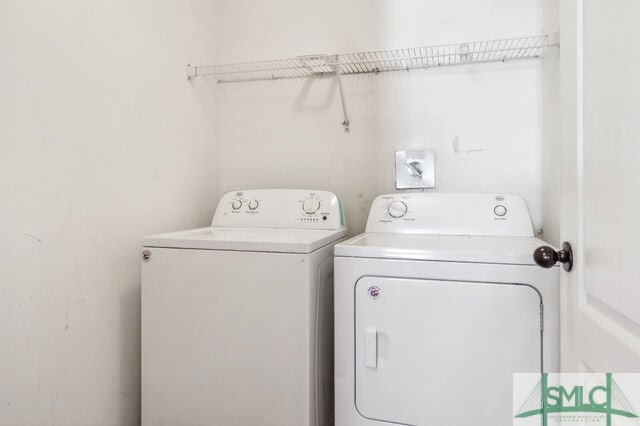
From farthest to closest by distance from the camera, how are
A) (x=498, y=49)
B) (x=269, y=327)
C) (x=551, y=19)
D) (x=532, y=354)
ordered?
(x=498, y=49) → (x=551, y=19) → (x=269, y=327) → (x=532, y=354)

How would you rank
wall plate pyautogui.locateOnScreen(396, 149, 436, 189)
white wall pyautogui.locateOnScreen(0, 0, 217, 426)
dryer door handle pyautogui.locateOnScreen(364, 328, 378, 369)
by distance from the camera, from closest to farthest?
white wall pyautogui.locateOnScreen(0, 0, 217, 426) → dryer door handle pyautogui.locateOnScreen(364, 328, 378, 369) → wall plate pyautogui.locateOnScreen(396, 149, 436, 189)

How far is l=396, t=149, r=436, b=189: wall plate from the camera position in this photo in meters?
1.68

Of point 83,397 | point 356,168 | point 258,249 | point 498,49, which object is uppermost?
point 498,49

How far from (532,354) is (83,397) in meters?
1.38

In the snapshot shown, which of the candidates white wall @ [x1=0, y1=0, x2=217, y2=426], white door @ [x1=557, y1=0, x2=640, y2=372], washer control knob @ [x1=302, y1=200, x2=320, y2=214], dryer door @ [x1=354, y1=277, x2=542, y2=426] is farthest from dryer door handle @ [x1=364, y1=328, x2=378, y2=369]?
white wall @ [x1=0, y1=0, x2=217, y2=426]

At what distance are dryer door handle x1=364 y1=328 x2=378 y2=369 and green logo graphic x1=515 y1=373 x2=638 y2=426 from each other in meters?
0.41

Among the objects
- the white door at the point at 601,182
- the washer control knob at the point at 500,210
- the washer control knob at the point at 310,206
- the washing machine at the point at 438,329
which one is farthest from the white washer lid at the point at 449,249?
the washer control knob at the point at 310,206

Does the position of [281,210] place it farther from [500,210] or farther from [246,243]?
[500,210]

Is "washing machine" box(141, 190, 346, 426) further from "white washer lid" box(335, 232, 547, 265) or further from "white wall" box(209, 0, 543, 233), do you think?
"white wall" box(209, 0, 543, 233)

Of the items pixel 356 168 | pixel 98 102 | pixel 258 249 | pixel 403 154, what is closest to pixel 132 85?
pixel 98 102

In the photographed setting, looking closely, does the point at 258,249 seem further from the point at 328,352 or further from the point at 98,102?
the point at 98,102

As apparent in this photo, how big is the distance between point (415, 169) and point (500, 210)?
0.42 meters

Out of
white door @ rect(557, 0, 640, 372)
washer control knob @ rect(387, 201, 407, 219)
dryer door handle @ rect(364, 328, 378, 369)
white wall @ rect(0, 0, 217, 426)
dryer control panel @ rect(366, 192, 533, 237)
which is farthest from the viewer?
washer control knob @ rect(387, 201, 407, 219)

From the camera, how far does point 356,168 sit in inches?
70.6
